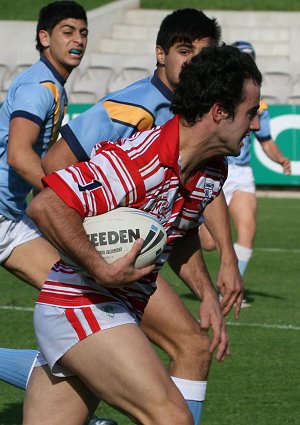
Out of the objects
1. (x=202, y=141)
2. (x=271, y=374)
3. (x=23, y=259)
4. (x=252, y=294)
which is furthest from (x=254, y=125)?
(x=252, y=294)

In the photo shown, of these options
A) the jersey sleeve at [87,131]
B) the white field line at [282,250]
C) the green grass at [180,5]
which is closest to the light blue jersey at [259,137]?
the white field line at [282,250]

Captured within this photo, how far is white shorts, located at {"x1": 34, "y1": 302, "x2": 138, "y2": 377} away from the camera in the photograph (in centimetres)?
430

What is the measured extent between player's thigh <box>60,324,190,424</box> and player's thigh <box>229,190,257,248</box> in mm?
6314

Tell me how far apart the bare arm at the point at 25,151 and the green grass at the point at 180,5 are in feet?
79.0

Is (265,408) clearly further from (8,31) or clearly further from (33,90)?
(8,31)

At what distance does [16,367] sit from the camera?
241 inches

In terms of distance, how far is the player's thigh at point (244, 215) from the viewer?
1055 cm

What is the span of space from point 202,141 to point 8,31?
25.2m

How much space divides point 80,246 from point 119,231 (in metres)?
0.16

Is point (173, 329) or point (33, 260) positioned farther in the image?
point (33, 260)

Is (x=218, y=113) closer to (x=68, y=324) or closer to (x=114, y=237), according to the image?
(x=114, y=237)

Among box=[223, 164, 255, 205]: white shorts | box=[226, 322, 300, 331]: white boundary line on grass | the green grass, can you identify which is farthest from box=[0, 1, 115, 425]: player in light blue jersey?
the green grass

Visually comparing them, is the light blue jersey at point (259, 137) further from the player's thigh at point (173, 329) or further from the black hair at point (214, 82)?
the black hair at point (214, 82)

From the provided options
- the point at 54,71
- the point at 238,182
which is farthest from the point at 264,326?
the point at 54,71
